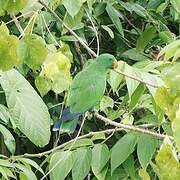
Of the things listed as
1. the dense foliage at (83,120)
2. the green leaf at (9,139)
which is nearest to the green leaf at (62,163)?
the dense foliage at (83,120)

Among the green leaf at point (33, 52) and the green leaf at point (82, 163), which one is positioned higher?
the green leaf at point (33, 52)

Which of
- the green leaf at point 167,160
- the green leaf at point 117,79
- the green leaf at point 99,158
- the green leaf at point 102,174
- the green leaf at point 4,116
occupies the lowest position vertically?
the green leaf at point 102,174

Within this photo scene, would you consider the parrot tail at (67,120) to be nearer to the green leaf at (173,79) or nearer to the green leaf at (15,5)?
the green leaf at (15,5)

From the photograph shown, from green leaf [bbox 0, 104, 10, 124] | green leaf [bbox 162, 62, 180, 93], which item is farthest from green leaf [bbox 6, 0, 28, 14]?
green leaf [bbox 0, 104, 10, 124]

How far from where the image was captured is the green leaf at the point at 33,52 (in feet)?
2.94

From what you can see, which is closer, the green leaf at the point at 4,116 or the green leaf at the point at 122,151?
the green leaf at the point at 122,151

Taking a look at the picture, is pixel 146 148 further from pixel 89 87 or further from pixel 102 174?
pixel 89 87

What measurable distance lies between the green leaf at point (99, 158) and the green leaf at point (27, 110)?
0.63ft

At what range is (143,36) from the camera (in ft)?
6.83

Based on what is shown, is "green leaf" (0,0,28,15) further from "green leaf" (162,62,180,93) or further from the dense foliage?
"green leaf" (162,62,180,93)

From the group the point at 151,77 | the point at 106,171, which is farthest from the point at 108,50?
the point at 151,77

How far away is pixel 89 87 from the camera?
5.16ft

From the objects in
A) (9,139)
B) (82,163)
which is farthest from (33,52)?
(9,139)

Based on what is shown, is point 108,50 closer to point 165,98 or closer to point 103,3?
point 103,3
